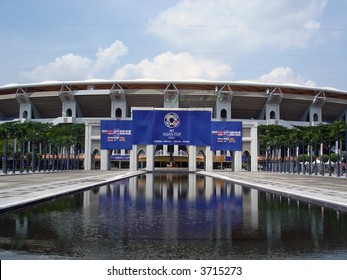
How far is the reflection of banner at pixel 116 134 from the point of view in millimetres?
62625

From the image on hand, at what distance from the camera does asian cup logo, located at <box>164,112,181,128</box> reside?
203 feet

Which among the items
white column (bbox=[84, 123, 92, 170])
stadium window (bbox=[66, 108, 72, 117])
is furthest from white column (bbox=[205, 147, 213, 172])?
stadium window (bbox=[66, 108, 72, 117])

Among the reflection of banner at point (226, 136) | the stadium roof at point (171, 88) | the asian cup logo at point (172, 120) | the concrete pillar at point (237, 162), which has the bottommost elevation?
the concrete pillar at point (237, 162)

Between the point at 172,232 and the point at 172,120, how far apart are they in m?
52.6

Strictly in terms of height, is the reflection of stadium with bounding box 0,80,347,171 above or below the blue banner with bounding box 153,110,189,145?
above

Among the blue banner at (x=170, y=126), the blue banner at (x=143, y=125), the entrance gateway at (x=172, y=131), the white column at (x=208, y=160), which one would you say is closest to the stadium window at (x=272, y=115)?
the white column at (x=208, y=160)

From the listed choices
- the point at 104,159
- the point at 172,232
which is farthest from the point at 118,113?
the point at 172,232

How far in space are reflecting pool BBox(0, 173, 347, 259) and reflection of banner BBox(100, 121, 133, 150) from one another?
47.4 meters

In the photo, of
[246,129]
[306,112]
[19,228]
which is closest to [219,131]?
[246,129]

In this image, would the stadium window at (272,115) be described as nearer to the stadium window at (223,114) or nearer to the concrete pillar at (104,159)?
the stadium window at (223,114)

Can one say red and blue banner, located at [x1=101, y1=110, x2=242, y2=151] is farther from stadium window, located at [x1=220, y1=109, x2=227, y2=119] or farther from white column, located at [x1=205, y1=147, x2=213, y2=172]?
stadium window, located at [x1=220, y1=109, x2=227, y2=119]

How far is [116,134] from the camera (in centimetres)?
6275

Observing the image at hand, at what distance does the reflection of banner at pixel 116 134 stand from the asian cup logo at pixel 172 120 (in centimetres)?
553
